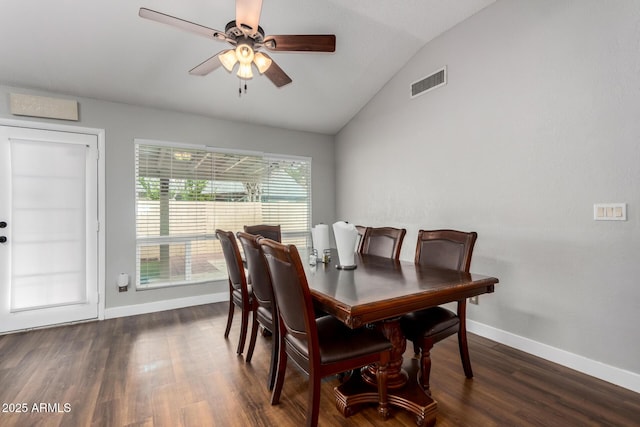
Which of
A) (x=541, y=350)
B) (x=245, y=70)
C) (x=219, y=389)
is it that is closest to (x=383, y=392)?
(x=219, y=389)

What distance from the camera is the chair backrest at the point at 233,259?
246 centimetres

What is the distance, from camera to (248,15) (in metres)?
1.93

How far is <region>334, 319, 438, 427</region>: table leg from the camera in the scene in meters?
1.69

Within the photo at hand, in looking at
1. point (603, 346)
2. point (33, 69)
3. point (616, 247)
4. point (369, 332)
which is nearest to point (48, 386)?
point (369, 332)

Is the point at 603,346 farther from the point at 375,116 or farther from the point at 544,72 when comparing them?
the point at 375,116

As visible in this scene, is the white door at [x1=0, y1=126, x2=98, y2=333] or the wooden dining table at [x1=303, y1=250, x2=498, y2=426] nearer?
the wooden dining table at [x1=303, y1=250, x2=498, y2=426]

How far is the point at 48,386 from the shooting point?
2102 mm

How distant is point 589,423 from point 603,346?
727 mm

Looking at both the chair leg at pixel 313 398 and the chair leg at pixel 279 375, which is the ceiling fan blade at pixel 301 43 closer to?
the chair leg at pixel 279 375

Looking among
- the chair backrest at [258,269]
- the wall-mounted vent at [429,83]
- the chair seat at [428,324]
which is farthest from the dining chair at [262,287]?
the wall-mounted vent at [429,83]

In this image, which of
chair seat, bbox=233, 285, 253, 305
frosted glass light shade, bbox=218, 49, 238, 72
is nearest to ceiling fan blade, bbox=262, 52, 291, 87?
frosted glass light shade, bbox=218, 49, 238, 72

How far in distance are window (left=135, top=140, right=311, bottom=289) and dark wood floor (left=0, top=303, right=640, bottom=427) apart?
1.14 metres

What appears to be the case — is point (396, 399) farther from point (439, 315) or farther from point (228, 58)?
point (228, 58)

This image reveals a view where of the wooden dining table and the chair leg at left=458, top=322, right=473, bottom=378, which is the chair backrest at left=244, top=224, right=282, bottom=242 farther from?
the chair leg at left=458, top=322, right=473, bottom=378
